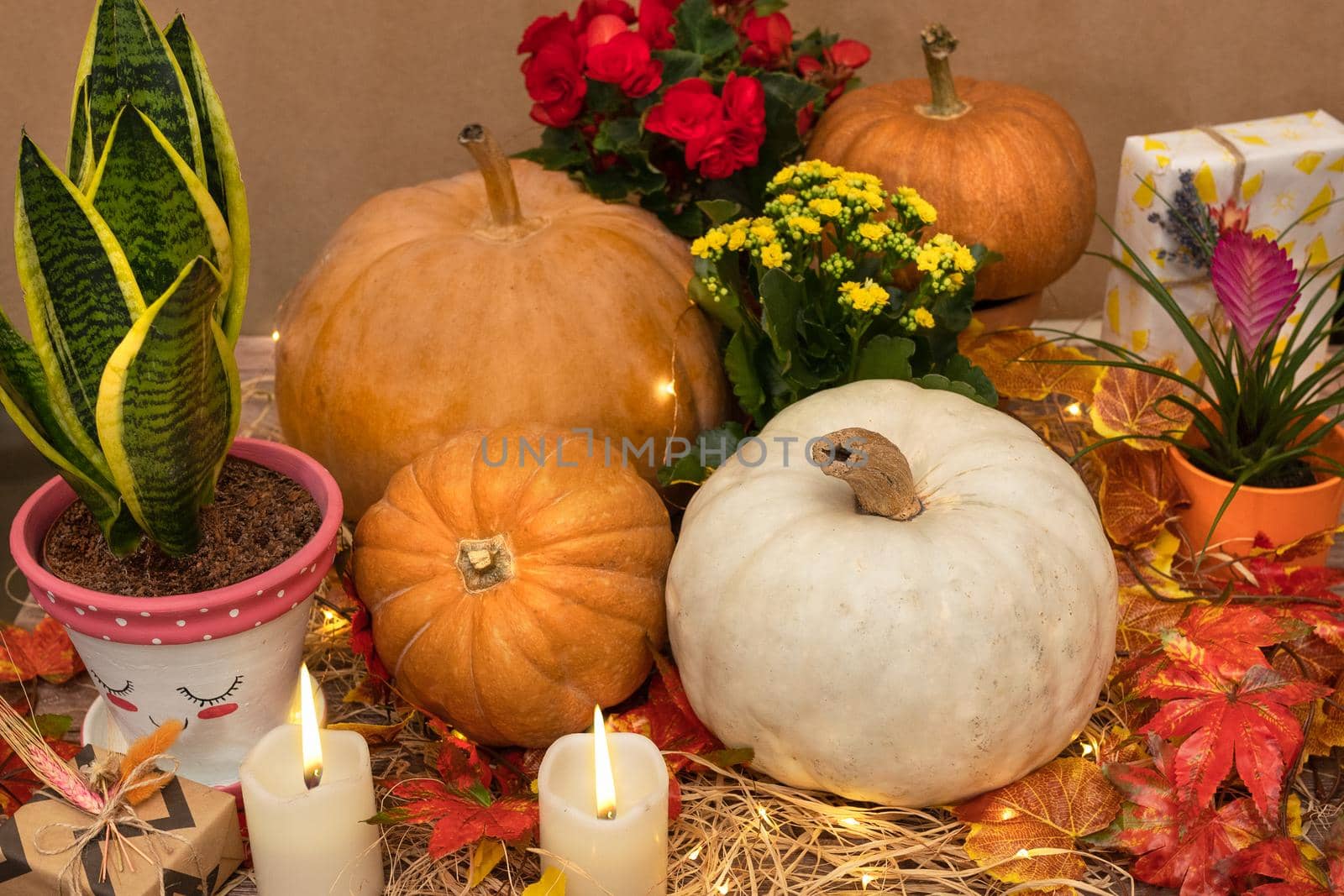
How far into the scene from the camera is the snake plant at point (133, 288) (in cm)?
99

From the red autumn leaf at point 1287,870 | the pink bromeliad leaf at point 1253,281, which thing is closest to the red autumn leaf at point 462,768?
the red autumn leaf at point 1287,870

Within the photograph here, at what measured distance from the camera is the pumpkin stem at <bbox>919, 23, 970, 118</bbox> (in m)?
1.63

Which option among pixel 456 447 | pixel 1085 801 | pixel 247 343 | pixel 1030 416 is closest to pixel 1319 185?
pixel 1030 416

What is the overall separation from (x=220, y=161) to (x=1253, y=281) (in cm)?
101

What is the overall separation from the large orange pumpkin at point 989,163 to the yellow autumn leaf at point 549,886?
105 cm

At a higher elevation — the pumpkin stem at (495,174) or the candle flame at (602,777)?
the pumpkin stem at (495,174)

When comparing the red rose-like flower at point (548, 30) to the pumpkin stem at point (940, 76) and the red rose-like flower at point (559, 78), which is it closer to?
the red rose-like flower at point (559, 78)

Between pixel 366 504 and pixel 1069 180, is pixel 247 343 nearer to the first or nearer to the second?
pixel 366 504

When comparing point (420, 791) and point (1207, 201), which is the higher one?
point (1207, 201)

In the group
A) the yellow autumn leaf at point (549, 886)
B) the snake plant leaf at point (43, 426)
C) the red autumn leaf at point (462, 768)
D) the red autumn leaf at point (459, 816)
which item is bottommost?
the red autumn leaf at point (462, 768)

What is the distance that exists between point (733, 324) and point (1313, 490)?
2.17ft

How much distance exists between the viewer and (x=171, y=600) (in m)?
1.04

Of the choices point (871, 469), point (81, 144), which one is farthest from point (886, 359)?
point (81, 144)

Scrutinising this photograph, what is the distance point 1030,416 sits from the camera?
174cm
